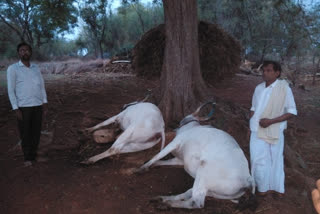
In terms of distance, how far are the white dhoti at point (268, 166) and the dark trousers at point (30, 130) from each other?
304 cm

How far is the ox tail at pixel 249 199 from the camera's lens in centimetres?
306

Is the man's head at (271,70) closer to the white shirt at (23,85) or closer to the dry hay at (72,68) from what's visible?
the white shirt at (23,85)

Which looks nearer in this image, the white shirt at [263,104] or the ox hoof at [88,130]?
the white shirt at [263,104]

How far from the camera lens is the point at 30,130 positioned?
4164mm

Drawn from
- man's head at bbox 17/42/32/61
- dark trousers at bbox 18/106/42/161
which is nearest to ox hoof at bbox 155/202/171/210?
dark trousers at bbox 18/106/42/161

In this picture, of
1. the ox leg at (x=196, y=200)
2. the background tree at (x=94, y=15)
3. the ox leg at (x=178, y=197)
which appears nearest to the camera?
the ox leg at (x=196, y=200)

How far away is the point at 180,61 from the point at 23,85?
2.49 metres

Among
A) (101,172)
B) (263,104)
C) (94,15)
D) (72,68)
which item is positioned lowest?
(101,172)

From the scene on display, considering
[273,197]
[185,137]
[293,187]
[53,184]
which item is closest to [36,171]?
[53,184]

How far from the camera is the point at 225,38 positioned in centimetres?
701

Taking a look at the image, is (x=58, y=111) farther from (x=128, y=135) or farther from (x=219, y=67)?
(x=219, y=67)

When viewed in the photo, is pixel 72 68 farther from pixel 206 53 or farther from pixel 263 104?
pixel 263 104

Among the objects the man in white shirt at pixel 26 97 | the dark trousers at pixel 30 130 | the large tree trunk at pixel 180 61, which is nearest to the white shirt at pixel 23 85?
the man in white shirt at pixel 26 97

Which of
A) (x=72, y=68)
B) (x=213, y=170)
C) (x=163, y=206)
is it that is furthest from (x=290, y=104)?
(x=72, y=68)
